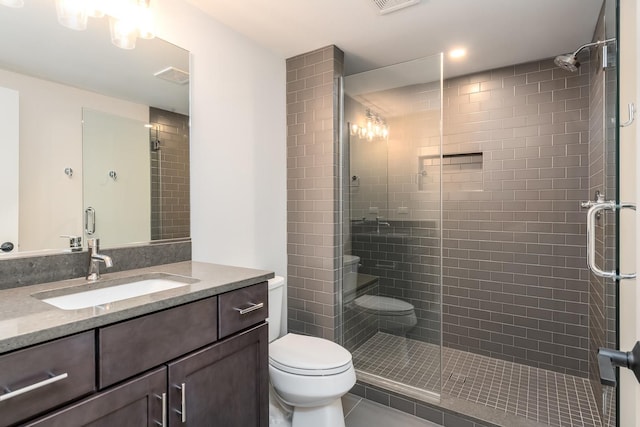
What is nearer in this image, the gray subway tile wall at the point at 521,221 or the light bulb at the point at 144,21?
the light bulb at the point at 144,21

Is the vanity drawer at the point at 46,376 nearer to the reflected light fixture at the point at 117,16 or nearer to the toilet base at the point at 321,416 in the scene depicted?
the toilet base at the point at 321,416

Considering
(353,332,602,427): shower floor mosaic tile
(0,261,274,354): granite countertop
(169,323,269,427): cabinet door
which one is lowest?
(353,332,602,427): shower floor mosaic tile

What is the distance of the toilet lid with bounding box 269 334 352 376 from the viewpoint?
1.64m

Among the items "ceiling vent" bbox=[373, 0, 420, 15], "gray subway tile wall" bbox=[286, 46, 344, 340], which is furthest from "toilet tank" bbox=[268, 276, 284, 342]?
"ceiling vent" bbox=[373, 0, 420, 15]

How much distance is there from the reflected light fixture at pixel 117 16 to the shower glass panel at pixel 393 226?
1341 millimetres

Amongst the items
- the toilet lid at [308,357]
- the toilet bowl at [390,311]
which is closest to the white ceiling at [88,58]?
the toilet lid at [308,357]

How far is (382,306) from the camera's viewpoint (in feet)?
8.60

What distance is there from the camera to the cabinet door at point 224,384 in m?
1.08

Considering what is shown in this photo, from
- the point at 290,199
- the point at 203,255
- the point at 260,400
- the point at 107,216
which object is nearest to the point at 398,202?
the point at 290,199

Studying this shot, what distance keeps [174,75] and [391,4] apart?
48.0 inches

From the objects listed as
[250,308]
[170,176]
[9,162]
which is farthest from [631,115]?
[9,162]

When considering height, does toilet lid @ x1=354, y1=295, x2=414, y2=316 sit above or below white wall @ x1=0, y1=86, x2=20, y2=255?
below

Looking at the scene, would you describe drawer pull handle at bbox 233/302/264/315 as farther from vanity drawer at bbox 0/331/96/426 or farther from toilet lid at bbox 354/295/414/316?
toilet lid at bbox 354/295/414/316

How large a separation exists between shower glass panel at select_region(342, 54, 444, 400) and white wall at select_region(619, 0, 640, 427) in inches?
42.7
